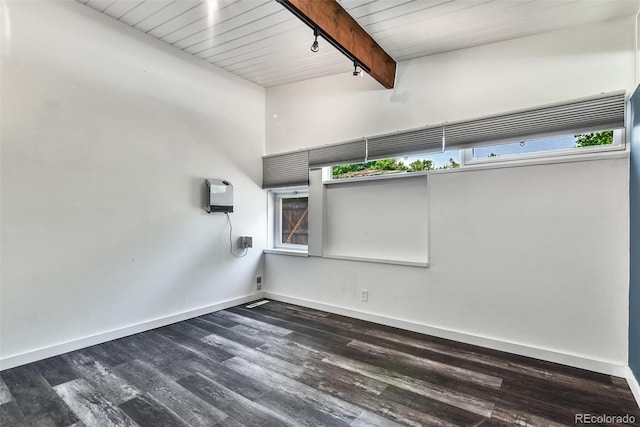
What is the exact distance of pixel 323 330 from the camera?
10.3 feet

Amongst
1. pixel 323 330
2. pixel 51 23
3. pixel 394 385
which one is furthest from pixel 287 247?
pixel 51 23

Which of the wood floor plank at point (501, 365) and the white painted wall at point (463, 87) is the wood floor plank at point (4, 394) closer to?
the wood floor plank at point (501, 365)

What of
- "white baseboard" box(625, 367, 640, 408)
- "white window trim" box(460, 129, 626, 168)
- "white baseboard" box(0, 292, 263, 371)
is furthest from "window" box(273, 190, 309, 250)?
"white baseboard" box(625, 367, 640, 408)

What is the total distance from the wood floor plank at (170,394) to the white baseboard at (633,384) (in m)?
2.49

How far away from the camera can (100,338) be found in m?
2.80

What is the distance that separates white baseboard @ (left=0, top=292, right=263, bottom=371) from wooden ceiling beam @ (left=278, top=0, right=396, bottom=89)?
3.02m

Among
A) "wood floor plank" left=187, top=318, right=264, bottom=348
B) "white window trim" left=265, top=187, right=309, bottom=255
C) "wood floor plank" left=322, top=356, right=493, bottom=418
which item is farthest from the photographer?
"white window trim" left=265, top=187, right=309, bottom=255

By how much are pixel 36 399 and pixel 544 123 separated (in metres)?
4.00

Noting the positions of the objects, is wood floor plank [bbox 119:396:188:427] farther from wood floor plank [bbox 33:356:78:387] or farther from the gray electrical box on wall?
the gray electrical box on wall

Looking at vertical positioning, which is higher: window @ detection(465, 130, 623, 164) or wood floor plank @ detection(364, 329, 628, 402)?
window @ detection(465, 130, 623, 164)

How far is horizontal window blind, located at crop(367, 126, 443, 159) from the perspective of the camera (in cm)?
299

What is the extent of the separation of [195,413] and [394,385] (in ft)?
4.10

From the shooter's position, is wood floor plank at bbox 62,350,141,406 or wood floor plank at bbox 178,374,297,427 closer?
wood floor plank at bbox 178,374,297,427

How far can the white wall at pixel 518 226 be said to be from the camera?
7.62ft
